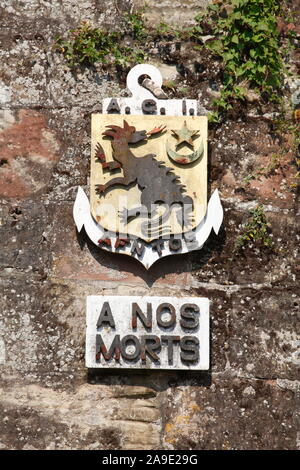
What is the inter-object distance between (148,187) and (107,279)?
1.51 feet

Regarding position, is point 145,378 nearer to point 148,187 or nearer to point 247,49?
point 148,187

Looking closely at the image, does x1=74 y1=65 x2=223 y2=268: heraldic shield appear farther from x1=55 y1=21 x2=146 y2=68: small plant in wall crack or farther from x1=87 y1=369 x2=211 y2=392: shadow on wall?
x1=87 y1=369 x2=211 y2=392: shadow on wall

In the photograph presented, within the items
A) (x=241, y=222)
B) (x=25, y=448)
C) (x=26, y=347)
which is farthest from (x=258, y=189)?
(x=25, y=448)

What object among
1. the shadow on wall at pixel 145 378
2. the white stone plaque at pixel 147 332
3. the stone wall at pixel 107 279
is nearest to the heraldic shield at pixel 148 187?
the stone wall at pixel 107 279

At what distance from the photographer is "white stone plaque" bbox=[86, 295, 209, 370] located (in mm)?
3672

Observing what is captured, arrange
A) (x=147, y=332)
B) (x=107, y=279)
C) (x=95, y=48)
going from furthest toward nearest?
(x=95, y=48)
(x=107, y=279)
(x=147, y=332)

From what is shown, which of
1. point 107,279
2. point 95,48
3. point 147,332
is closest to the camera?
point 147,332

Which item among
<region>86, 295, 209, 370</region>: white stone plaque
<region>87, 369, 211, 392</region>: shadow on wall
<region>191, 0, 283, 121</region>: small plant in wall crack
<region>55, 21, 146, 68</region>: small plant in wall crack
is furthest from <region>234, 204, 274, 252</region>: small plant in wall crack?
<region>55, 21, 146, 68</region>: small plant in wall crack

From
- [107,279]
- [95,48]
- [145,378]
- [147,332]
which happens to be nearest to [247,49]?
[95,48]

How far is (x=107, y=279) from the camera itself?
380 centimetres

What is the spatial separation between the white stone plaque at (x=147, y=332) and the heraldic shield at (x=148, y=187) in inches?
8.5

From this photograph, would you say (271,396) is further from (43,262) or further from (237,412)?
(43,262)

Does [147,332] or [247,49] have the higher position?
[247,49]

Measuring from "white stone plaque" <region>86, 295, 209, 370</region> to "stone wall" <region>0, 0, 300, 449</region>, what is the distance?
78mm
